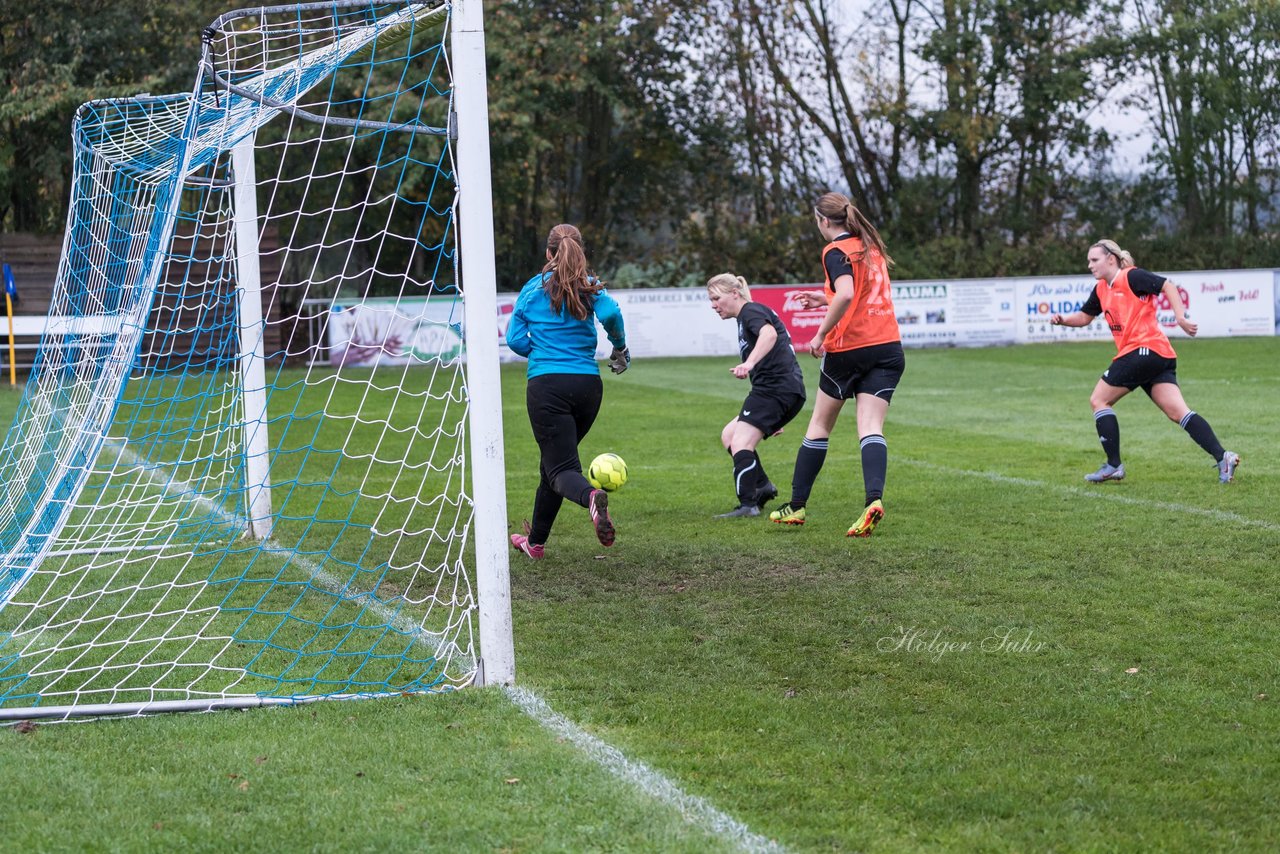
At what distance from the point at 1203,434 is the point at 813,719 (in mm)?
5856

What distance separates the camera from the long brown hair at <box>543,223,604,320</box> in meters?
5.97

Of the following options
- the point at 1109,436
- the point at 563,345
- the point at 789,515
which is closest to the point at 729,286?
the point at 789,515

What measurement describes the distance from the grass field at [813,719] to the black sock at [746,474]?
374 millimetres

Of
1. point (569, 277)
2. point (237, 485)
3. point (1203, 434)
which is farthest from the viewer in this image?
point (1203, 434)

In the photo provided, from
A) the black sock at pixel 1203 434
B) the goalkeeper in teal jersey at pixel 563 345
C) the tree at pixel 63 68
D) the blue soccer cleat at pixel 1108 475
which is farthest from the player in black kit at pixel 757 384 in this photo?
the tree at pixel 63 68

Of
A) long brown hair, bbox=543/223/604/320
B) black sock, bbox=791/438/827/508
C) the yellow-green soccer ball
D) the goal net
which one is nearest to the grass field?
black sock, bbox=791/438/827/508

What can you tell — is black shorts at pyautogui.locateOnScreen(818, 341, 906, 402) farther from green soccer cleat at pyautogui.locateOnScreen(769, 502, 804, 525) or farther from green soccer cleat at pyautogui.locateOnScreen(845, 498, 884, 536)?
green soccer cleat at pyautogui.locateOnScreen(769, 502, 804, 525)

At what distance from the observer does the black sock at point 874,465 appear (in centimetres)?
692

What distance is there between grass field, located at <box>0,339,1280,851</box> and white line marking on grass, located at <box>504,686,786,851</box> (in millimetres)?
34

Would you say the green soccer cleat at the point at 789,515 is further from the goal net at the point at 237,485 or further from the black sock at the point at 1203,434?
the black sock at the point at 1203,434

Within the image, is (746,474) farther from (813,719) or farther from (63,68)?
(63,68)

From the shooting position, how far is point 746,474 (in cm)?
784

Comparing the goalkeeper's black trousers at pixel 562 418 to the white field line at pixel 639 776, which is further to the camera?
the goalkeeper's black trousers at pixel 562 418

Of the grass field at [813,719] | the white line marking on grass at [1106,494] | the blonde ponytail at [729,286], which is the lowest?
the grass field at [813,719]
